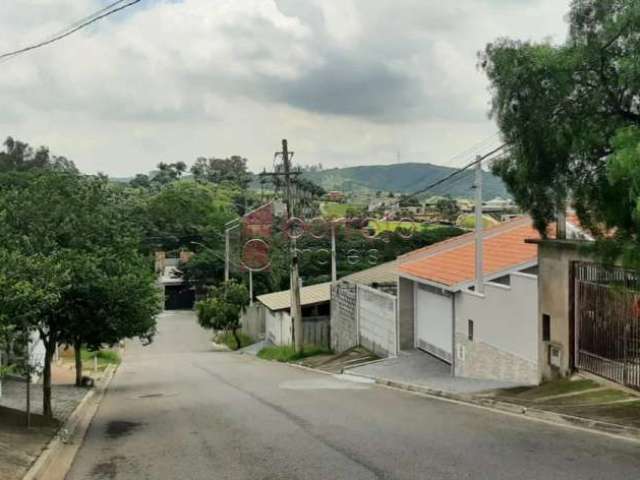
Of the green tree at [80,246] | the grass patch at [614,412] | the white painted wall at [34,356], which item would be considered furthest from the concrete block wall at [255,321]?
the grass patch at [614,412]

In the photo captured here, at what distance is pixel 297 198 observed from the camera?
37594 millimetres

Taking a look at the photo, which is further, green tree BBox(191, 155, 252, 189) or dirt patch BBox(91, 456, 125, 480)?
green tree BBox(191, 155, 252, 189)

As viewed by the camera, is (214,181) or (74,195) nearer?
(74,195)

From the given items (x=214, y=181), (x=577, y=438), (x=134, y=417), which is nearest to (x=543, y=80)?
(x=577, y=438)

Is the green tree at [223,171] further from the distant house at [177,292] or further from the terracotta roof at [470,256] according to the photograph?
the terracotta roof at [470,256]

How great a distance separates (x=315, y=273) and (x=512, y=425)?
59.9 metres

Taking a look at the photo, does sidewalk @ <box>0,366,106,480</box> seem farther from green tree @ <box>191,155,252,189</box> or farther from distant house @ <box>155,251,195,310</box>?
green tree @ <box>191,155,252,189</box>

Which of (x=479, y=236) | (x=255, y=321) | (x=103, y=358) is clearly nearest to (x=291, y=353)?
(x=103, y=358)

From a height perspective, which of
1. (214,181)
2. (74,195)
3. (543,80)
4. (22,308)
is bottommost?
(22,308)

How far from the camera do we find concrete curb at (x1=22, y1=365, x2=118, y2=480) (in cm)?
1046

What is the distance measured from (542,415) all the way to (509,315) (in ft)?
19.8

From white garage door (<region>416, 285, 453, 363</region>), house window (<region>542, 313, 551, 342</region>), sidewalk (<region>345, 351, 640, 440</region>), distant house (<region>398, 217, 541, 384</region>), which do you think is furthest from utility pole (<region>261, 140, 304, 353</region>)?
house window (<region>542, 313, 551, 342</region>)

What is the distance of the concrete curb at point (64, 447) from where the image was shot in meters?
10.5

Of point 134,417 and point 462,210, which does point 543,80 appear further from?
point 462,210
